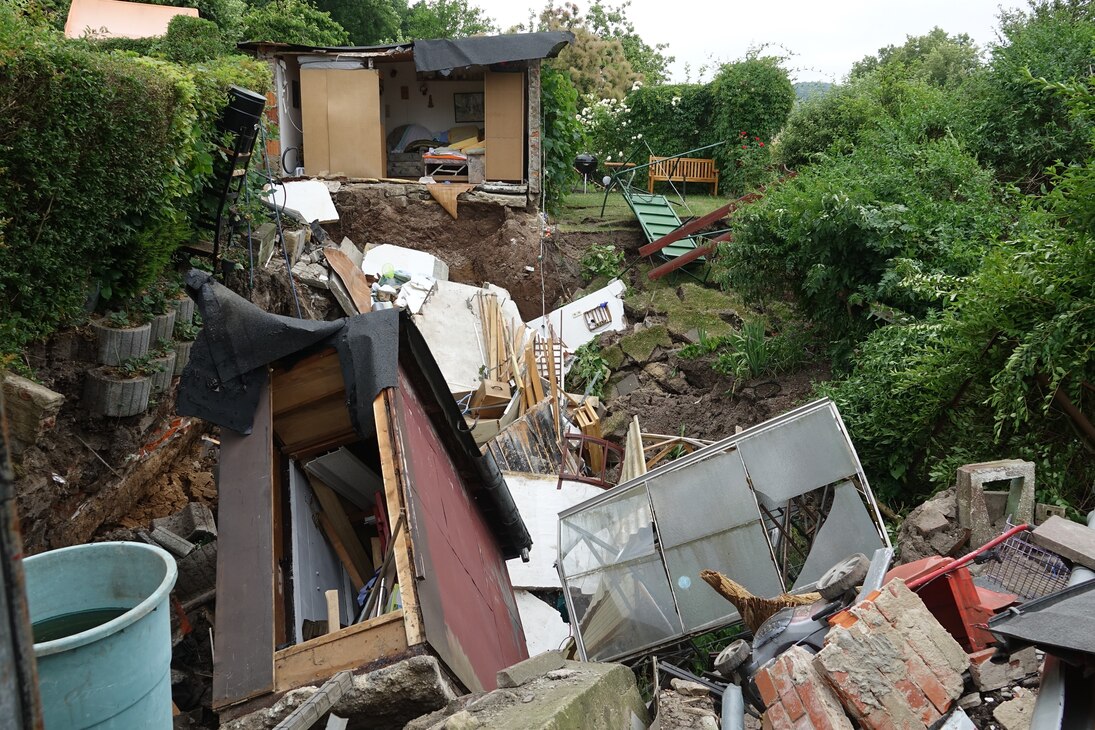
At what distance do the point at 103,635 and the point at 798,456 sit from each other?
467cm

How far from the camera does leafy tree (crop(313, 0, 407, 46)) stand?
24.5m

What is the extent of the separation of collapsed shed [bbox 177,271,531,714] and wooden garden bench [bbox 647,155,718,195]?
47.7 feet

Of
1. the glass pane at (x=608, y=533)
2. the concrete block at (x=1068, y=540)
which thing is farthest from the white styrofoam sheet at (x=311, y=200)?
the concrete block at (x=1068, y=540)

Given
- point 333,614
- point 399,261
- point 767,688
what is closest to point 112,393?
point 333,614

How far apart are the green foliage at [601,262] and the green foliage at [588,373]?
2.25 m

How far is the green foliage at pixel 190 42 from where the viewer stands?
11.2 m

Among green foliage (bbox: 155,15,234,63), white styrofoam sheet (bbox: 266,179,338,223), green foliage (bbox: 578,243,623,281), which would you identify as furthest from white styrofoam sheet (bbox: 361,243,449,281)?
green foliage (bbox: 155,15,234,63)

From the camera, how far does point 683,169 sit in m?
18.8

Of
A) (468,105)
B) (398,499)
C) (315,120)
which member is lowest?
(398,499)

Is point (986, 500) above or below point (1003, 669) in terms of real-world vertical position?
above

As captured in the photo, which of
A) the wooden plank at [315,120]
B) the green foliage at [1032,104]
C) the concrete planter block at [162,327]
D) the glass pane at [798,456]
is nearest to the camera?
the glass pane at [798,456]

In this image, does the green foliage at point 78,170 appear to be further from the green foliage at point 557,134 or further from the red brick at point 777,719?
the green foliage at point 557,134

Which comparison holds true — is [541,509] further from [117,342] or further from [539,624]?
[117,342]

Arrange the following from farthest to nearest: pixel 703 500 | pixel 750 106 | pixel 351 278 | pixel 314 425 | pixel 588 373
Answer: pixel 750 106, pixel 588 373, pixel 351 278, pixel 703 500, pixel 314 425
